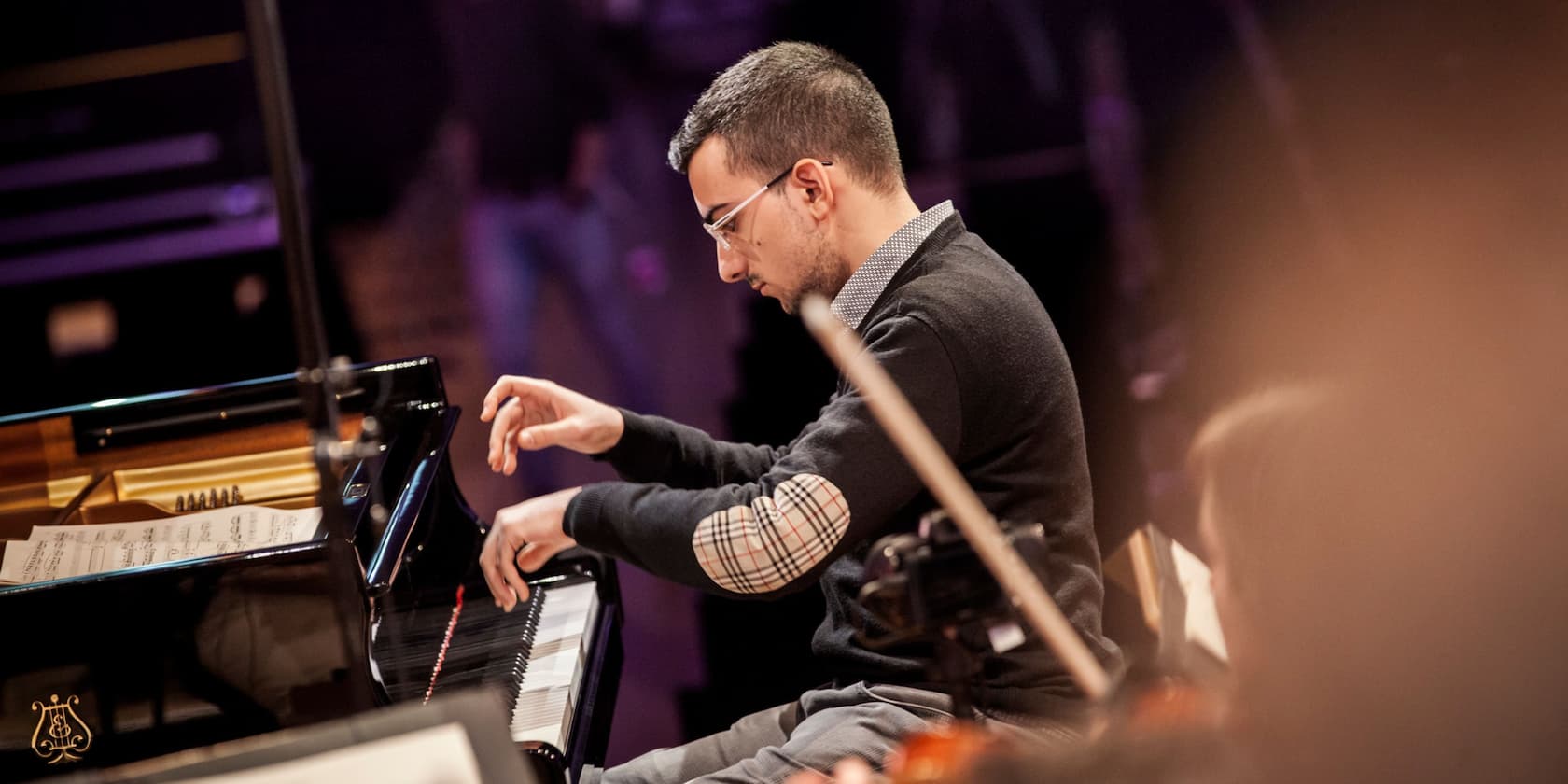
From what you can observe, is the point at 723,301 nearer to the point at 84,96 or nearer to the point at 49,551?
the point at 49,551

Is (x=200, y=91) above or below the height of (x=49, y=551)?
above

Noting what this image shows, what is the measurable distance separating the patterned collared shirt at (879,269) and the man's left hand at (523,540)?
1.58 ft

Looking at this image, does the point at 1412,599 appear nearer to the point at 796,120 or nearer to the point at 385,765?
the point at 385,765

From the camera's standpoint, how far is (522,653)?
2.01m

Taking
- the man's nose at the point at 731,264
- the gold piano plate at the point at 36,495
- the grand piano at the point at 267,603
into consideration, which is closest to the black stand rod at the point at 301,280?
the grand piano at the point at 267,603

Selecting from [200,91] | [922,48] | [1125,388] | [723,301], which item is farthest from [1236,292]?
[200,91]

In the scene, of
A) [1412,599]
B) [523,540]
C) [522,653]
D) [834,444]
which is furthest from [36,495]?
[1412,599]

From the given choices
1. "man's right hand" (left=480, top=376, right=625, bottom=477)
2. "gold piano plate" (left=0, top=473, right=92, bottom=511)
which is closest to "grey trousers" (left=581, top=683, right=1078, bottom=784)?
"man's right hand" (left=480, top=376, right=625, bottom=477)

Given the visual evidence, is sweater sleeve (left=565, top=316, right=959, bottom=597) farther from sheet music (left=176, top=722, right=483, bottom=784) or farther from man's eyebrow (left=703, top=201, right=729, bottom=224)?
sheet music (left=176, top=722, right=483, bottom=784)

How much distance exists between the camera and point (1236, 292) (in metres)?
2.68

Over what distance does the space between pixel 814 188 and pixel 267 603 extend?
987mm

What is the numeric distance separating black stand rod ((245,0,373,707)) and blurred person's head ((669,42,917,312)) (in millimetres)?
873

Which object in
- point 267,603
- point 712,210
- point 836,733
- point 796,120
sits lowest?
point 836,733

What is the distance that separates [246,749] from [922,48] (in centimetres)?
234
